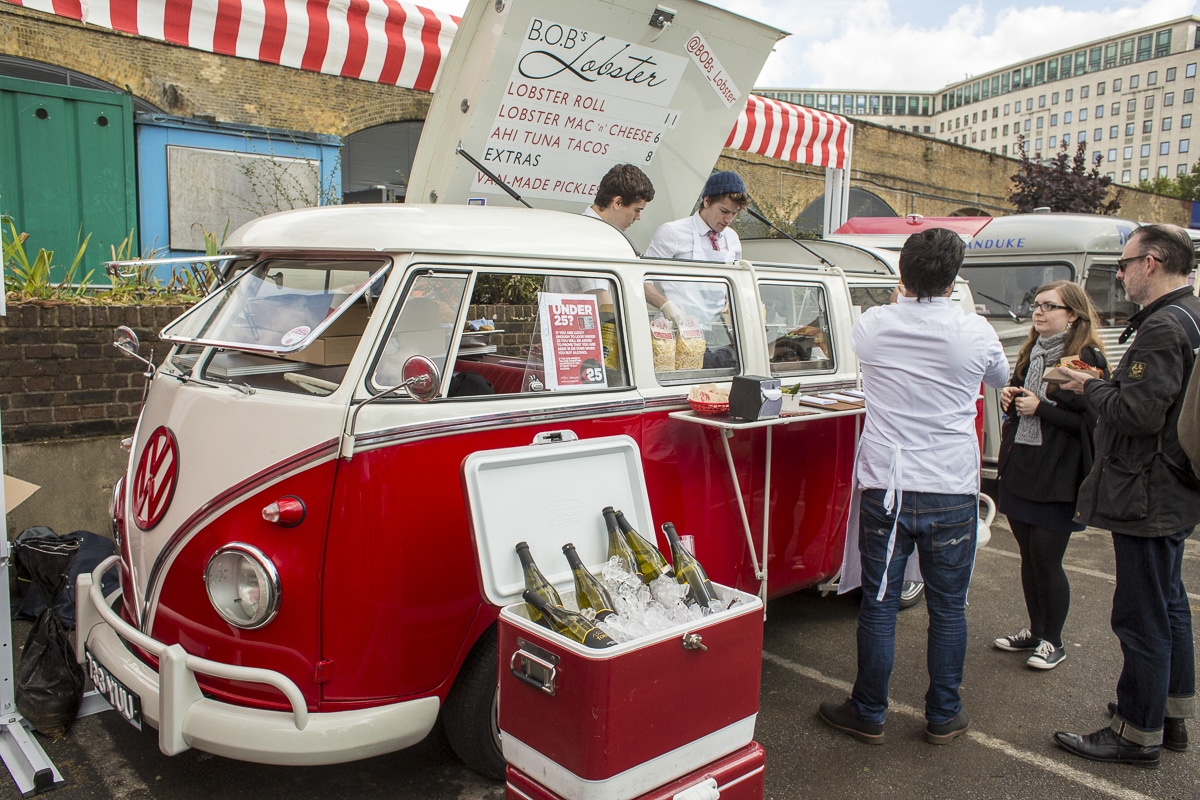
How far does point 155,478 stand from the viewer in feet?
10.1

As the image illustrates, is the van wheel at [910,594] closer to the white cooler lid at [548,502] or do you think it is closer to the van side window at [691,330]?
the van side window at [691,330]

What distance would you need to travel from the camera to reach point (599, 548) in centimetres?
298

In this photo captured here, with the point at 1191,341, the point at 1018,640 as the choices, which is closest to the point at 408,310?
the point at 1191,341

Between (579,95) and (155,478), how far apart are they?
2.81m

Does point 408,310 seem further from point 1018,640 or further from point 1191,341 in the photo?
point 1018,640

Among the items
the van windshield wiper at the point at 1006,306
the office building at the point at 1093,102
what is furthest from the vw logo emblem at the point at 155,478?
the office building at the point at 1093,102

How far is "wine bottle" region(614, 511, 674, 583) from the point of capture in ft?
9.48

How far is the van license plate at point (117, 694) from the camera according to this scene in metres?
2.83

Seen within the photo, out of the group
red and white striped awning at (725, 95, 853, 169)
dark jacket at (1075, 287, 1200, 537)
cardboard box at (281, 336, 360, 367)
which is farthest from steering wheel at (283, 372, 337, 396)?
red and white striped awning at (725, 95, 853, 169)

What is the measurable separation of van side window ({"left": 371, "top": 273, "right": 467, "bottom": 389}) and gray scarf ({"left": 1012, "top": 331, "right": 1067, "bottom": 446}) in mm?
2772

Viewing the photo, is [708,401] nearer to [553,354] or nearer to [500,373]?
[553,354]

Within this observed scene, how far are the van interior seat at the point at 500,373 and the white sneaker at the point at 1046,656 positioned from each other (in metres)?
2.94

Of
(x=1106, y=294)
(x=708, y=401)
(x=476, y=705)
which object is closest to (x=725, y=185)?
(x=708, y=401)

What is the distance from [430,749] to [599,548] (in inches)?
48.0
